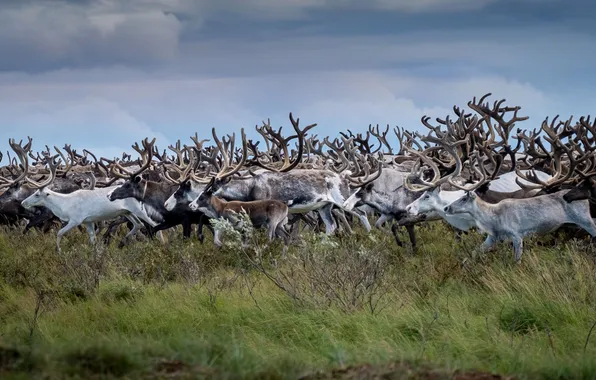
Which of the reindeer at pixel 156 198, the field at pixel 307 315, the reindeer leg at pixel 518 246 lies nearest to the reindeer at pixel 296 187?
the reindeer at pixel 156 198

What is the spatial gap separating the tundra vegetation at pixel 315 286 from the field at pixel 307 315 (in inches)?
0.9

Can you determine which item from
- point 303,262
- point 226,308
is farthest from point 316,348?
point 303,262

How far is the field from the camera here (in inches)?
204

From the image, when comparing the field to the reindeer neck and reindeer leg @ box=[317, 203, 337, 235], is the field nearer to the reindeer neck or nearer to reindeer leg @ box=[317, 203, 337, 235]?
the reindeer neck

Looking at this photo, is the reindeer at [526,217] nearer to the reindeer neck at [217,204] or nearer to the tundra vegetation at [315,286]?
the tundra vegetation at [315,286]

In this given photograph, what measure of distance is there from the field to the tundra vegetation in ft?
0.07

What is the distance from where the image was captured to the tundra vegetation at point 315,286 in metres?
5.54

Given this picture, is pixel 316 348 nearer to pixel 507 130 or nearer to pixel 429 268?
pixel 429 268

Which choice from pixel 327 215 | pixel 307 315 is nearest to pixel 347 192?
pixel 327 215

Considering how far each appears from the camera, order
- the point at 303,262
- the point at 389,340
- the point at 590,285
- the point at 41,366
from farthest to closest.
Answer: the point at 303,262 → the point at 590,285 → the point at 389,340 → the point at 41,366

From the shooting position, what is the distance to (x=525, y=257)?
10.3 metres

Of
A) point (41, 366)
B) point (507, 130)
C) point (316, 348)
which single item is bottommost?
point (316, 348)

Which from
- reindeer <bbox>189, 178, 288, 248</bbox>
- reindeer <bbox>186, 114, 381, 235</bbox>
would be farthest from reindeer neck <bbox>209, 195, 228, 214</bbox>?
reindeer <bbox>186, 114, 381, 235</bbox>

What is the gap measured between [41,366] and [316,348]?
2.94 metres
